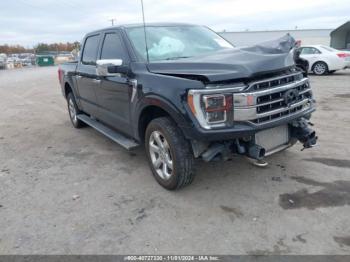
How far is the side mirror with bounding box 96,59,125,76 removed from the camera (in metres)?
4.00

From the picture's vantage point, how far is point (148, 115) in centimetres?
415

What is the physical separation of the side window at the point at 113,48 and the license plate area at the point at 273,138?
1.99 metres

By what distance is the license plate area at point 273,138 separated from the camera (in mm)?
3607

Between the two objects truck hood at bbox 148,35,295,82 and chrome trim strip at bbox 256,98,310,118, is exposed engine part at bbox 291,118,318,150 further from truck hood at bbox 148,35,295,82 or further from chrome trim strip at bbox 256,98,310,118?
truck hood at bbox 148,35,295,82

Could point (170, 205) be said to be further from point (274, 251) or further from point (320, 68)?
point (320, 68)

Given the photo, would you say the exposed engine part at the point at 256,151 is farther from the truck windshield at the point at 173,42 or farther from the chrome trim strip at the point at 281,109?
the truck windshield at the point at 173,42

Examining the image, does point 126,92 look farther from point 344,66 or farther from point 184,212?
point 344,66

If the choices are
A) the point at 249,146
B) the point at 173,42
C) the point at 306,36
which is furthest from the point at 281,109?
the point at 306,36

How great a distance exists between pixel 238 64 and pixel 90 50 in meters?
3.42

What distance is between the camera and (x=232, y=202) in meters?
3.65

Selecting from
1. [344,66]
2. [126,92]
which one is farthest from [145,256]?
[344,66]

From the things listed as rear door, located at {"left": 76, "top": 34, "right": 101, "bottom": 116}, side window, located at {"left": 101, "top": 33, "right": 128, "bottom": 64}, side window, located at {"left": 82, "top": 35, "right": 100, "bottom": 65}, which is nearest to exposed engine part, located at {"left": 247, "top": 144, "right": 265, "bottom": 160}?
side window, located at {"left": 101, "top": 33, "right": 128, "bottom": 64}

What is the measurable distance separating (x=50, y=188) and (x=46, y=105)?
684cm

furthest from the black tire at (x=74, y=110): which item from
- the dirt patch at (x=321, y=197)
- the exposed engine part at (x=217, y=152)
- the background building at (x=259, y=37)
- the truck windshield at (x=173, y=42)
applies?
the background building at (x=259, y=37)
